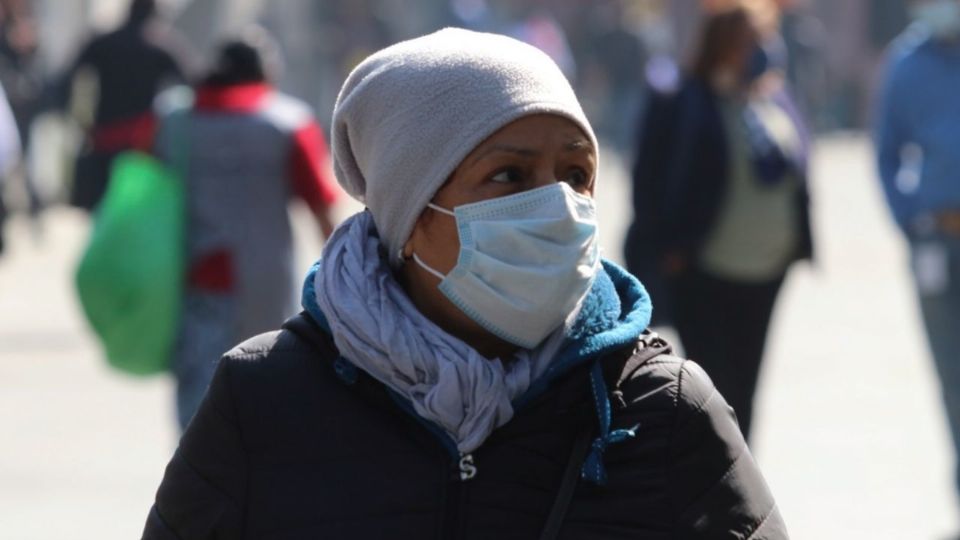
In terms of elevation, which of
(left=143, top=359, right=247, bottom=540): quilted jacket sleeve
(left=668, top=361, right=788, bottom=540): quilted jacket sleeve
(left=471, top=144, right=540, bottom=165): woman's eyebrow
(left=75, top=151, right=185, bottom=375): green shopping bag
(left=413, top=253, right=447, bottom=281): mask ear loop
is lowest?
(left=75, top=151, right=185, bottom=375): green shopping bag

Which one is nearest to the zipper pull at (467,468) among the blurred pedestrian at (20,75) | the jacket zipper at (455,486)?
the jacket zipper at (455,486)

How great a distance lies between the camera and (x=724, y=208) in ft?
26.7

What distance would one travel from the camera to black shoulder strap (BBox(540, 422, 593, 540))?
120 inches

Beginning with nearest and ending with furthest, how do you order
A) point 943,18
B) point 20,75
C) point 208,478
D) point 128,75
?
point 208,478 → point 943,18 → point 128,75 → point 20,75

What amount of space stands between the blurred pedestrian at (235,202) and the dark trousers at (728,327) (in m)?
1.19

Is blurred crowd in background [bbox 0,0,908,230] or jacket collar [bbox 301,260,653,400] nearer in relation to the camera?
jacket collar [bbox 301,260,653,400]

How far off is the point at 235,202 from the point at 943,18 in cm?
239

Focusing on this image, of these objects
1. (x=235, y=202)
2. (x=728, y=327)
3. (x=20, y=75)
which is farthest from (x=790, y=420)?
(x=20, y=75)

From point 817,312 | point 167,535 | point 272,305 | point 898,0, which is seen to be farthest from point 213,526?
point 898,0

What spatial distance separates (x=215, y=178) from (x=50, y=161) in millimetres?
15553

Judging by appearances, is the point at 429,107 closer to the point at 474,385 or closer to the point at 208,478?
the point at 474,385

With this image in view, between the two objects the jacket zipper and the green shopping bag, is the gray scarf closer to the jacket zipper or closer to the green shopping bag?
the jacket zipper

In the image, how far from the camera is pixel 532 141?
123 inches

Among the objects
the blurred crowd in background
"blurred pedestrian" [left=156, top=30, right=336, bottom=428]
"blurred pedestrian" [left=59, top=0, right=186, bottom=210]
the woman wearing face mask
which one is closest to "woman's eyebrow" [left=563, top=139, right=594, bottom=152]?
the woman wearing face mask
